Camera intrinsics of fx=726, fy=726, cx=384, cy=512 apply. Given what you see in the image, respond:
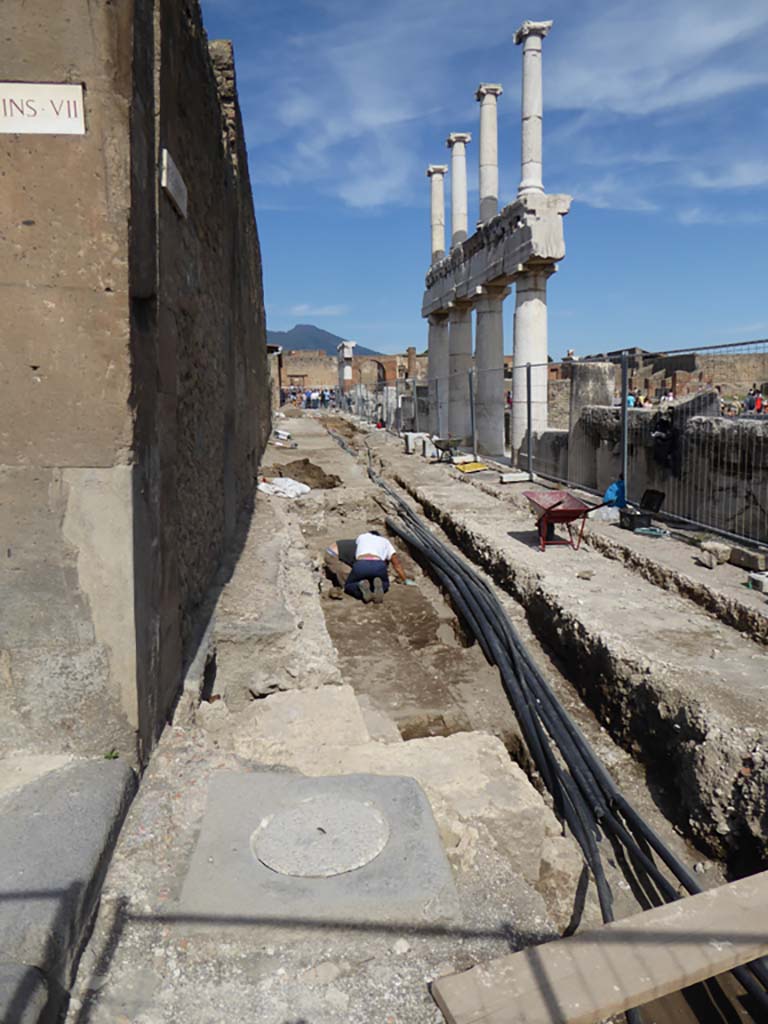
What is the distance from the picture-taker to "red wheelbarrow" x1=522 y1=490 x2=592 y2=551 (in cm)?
Result: 812

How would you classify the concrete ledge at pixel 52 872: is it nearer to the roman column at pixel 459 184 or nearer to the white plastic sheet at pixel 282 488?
the white plastic sheet at pixel 282 488

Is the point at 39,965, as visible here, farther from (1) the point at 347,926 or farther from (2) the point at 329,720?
(2) the point at 329,720

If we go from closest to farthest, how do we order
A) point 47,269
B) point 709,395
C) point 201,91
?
point 47,269 → point 201,91 → point 709,395

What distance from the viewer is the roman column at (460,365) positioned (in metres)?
20.7

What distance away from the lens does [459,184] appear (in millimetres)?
21578

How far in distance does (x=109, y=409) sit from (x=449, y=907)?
6.85ft

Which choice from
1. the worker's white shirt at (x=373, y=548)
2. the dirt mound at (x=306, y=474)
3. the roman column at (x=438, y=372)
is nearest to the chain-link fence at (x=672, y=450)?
the worker's white shirt at (x=373, y=548)

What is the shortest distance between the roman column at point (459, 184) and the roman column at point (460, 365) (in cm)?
202

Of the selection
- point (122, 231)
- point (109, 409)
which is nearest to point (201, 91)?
point (122, 231)

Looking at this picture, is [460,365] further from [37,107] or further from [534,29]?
[37,107]

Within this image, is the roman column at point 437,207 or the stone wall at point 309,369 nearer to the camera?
the roman column at point 437,207

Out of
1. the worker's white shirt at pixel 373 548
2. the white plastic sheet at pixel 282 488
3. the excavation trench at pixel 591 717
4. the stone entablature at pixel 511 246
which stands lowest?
the excavation trench at pixel 591 717

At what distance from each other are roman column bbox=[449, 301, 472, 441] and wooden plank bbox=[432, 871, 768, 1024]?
60.3ft

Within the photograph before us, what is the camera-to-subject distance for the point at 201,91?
454cm
